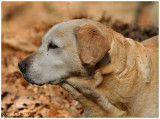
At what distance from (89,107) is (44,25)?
5084 millimetres

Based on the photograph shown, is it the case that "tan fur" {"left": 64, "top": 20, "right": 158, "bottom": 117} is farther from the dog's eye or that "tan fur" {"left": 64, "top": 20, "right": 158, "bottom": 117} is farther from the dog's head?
the dog's eye

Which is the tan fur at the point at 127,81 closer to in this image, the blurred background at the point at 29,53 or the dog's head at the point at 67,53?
the dog's head at the point at 67,53

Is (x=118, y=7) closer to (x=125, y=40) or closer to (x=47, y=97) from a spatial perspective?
(x=47, y=97)

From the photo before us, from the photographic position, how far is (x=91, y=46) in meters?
3.76

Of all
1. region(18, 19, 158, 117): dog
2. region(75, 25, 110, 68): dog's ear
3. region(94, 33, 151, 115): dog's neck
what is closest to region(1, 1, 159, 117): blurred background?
region(18, 19, 158, 117): dog

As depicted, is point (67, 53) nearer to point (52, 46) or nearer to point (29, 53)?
point (52, 46)

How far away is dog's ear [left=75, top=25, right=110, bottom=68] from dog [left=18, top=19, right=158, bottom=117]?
12 mm

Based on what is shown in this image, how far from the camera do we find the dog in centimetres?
400

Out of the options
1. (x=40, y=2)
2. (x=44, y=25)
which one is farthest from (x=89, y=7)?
(x=44, y=25)

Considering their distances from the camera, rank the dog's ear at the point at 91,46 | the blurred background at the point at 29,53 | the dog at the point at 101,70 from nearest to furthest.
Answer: the dog's ear at the point at 91,46 → the dog at the point at 101,70 → the blurred background at the point at 29,53

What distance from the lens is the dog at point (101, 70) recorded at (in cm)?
400

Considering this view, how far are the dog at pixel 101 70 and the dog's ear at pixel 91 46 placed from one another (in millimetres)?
12

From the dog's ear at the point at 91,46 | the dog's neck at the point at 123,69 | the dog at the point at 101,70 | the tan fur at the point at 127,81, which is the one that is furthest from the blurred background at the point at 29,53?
the dog's ear at the point at 91,46

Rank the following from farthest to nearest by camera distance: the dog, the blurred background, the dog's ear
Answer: the blurred background < the dog < the dog's ear
